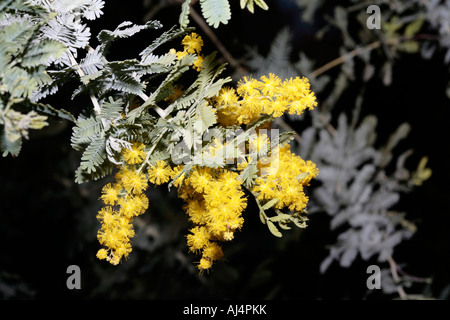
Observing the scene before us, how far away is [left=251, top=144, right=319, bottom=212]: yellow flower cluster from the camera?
566 mm

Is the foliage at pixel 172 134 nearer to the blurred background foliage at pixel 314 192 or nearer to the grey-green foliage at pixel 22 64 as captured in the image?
the grey-green foliage at pixel 22 64

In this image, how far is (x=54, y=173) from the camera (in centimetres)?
139

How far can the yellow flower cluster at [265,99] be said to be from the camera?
1.83ft

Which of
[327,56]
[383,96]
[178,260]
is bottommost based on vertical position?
[178,260]

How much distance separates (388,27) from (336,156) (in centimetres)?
45

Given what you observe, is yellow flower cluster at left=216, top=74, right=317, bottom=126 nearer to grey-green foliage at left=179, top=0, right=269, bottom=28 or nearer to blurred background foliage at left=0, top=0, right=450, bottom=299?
grey-green foliage at left=179, top=0, right=269, bottom=28

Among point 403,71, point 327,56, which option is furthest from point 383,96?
point 327,56

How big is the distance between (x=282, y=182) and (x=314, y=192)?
0.71 m

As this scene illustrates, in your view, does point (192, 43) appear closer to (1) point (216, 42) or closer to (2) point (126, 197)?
(2) point (126, 197)

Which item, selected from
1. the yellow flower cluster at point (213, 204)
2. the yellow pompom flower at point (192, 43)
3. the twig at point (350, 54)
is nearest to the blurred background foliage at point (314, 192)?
the twig at point (350, 54)

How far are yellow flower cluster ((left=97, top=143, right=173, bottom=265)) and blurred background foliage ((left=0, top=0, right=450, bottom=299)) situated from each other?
639mm

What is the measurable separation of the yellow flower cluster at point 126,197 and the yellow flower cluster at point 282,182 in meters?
0.14

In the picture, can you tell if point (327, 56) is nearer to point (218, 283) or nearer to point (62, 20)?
point (218, 283)

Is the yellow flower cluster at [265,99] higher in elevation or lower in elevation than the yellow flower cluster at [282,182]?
higher
